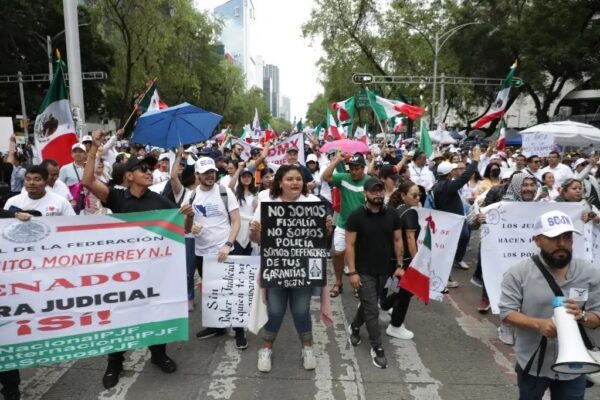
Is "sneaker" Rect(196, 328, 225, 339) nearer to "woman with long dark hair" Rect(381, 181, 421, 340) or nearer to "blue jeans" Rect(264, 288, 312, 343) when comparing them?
"blue jeans" Rect(264, 288, 312, 343)

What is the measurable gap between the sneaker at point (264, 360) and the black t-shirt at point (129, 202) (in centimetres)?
159

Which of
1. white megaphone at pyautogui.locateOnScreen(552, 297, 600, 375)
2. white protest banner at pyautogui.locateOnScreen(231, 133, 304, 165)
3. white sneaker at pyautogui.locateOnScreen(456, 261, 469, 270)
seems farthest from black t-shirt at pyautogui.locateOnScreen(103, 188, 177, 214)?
white sneaker at pyautogui.locateOnScreen(456, 261, 469, 270)

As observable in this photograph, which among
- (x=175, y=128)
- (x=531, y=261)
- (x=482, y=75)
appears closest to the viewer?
(x=531, y=261)

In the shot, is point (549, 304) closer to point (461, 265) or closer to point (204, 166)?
point (204, 166)

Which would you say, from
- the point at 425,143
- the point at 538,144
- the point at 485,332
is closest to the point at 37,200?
the point at 485,332

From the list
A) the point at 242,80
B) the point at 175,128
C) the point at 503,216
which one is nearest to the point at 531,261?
the point at 503,216

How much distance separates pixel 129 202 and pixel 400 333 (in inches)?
119

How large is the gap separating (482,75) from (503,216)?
3526cm

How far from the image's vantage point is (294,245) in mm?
4035

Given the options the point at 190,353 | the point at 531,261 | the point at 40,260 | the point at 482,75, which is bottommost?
the point at 190,353

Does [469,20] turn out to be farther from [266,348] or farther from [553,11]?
[266,348]

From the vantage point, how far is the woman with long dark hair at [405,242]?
4.68 meters

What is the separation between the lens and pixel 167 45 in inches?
1168

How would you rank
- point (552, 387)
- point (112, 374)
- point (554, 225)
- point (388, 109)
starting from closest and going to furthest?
point (554, 225) → point (552, 387) → point (112, 374) → point (388, 109)
